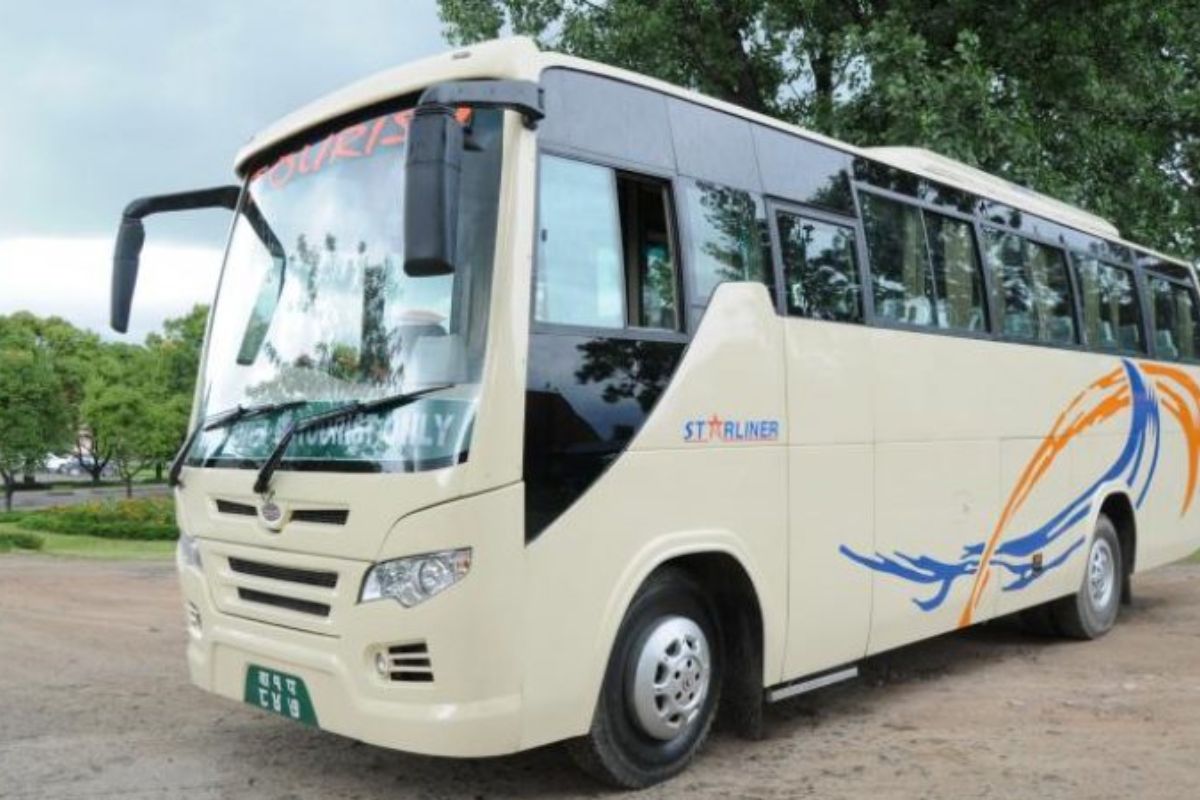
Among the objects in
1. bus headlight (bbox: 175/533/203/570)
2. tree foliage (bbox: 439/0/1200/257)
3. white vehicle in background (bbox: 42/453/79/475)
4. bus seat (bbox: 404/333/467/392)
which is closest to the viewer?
bus seat (bbox: 404/333/467/392)

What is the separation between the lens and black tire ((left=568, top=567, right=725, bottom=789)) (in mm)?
4805

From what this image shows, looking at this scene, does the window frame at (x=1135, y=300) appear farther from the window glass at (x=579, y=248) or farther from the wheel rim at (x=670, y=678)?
the window glass at (x=579, y=248)

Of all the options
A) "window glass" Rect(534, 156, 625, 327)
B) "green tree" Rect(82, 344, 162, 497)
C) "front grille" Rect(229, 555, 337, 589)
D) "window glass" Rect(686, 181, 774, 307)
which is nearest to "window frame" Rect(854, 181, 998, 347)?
"window glass" Rect(686, 181, 774, 307)

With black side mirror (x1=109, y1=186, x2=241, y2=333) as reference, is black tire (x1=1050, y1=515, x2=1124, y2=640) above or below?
below

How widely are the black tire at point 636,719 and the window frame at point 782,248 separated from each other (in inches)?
62.2

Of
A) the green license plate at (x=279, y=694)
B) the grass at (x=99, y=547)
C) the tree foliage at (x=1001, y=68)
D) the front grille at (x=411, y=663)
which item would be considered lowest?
the grass at (x=99, y=547)

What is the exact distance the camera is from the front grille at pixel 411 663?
4312 mm

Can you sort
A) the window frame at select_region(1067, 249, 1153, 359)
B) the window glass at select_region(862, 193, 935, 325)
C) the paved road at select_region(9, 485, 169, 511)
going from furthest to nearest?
the paved road at select_region(9, 485, 169, 511), the window frame at select_region(1067, 249, 1153, 359), the window glass at select_region(862, 193, 935, 325)

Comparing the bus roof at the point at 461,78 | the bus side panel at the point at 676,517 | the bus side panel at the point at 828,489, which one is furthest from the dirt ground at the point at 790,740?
the bus roof at the point at 461,78

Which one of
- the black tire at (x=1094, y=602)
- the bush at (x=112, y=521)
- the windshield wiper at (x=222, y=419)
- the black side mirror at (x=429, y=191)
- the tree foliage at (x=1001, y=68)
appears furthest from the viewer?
the bush at (x=112, y=521)

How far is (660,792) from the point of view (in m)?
4.96

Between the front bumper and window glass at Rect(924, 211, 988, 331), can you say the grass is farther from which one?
window glass at Rect(924, 211, 988, 331)

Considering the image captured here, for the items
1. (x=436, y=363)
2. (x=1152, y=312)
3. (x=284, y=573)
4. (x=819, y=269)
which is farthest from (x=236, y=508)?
(x=1152, y=312)

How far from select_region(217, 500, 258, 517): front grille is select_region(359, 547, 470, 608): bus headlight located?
0.85 metres
